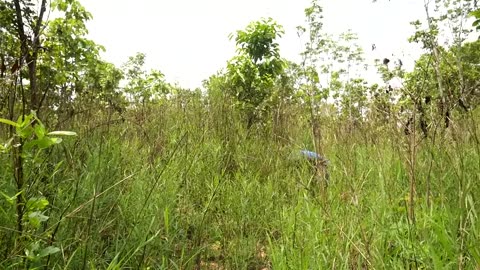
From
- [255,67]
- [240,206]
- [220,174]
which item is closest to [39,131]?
[240,206]

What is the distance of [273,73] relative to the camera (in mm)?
5762

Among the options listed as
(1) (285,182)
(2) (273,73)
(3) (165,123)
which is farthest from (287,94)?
(1) (285,182)

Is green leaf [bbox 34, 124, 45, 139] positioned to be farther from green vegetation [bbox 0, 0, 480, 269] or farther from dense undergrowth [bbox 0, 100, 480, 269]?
dense undergrowth [bbox 0, 100, 480, 269]

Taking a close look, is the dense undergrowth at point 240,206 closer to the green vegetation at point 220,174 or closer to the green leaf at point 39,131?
the green vegetation at point 220,174

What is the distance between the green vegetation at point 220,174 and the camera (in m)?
1.43

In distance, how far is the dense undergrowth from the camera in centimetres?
148

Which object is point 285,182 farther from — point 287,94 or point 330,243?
point 287,94

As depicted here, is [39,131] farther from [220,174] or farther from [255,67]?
[255,67]

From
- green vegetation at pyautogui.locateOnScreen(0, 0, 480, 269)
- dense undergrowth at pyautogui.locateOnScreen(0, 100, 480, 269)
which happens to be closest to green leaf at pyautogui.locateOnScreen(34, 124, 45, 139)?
green vegetation at pyautogui.locateOnScreen(0, 0, 480, 269)

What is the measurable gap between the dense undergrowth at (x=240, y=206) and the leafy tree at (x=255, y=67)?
1589 millimetres

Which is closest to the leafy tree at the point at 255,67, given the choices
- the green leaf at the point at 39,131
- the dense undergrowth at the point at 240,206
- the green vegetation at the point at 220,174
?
the green vegetation at the point at 220,174

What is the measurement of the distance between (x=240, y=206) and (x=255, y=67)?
340 centimetres

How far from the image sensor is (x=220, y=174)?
3223mm

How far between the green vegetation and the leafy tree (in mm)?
69
